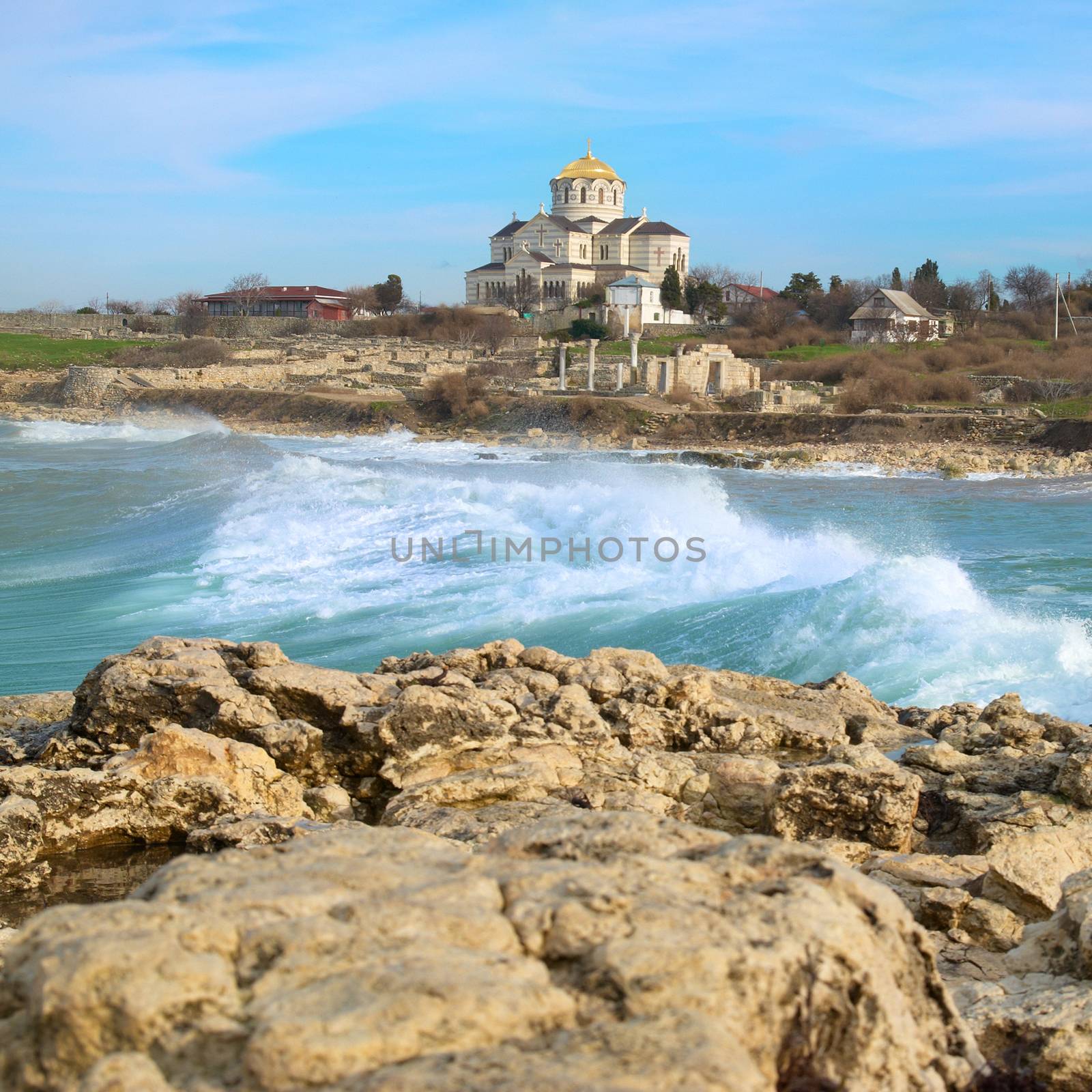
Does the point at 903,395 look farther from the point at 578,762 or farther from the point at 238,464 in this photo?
the point at 578,762

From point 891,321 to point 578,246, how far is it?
25754 millimetres

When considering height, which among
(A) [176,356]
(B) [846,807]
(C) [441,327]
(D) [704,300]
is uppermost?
(D) [704,300]

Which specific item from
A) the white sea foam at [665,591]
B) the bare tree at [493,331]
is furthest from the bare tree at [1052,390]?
the white sea foam at [665,591]

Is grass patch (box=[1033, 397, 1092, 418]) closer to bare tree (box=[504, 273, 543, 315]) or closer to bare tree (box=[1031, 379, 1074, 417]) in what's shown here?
bare tree (box=[1031, 379, 1074, 417])

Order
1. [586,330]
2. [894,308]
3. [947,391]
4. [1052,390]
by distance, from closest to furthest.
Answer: [1052,390]
[947,391]
[894,308]
[586,330]

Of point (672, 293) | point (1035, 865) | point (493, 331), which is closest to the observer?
point (1035, 865)

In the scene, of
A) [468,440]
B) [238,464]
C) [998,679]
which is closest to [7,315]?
[468,440]

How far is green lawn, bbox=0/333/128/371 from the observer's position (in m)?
63.7

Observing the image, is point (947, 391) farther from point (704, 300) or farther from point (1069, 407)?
point (704, 300)

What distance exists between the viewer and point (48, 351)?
66750 millimetres

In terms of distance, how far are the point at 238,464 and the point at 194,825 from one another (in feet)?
83.0

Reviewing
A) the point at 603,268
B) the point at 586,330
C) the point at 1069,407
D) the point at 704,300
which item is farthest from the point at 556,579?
the point at 603,268

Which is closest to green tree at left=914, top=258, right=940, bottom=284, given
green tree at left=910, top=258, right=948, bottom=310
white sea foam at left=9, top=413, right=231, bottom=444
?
green tree at left=910, top=258, right=948, bottom=310

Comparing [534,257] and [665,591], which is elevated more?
[534,257]
